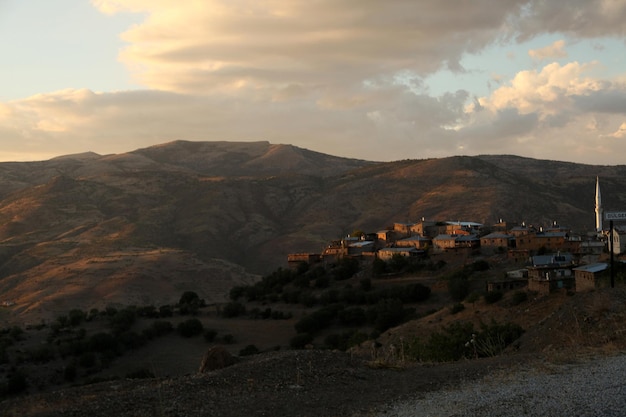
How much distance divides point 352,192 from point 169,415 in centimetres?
10490

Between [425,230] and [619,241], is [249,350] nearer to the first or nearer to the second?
[619,241]

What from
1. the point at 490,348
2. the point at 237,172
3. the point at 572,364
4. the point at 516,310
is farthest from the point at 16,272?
the point at 237,172

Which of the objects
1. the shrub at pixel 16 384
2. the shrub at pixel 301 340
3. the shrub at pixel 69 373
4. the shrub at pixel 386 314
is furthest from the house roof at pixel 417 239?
the shrub at pixel 16 384

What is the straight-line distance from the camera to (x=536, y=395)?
9445 mm

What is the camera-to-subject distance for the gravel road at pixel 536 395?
28.6ft

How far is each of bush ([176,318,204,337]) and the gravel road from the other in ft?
120

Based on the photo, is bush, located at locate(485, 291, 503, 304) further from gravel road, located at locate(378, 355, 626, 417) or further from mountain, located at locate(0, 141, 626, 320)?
mountain, located at locate(0, 141, 626, 320)

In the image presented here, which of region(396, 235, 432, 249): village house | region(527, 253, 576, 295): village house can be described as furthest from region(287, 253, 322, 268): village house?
region(527, 253, 576, 295): village house

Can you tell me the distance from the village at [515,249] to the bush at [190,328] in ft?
58.3

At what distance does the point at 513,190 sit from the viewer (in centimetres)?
10019

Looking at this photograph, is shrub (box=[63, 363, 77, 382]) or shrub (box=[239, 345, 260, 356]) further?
shrub (box=[239, 345, 260, 356])

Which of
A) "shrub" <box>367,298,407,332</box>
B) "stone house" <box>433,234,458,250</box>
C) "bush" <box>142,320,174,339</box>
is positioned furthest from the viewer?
"stone house" <box>433,234,458,250</box>

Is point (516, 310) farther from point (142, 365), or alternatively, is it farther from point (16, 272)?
point (16, 272)

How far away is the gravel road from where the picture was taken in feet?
28.6
